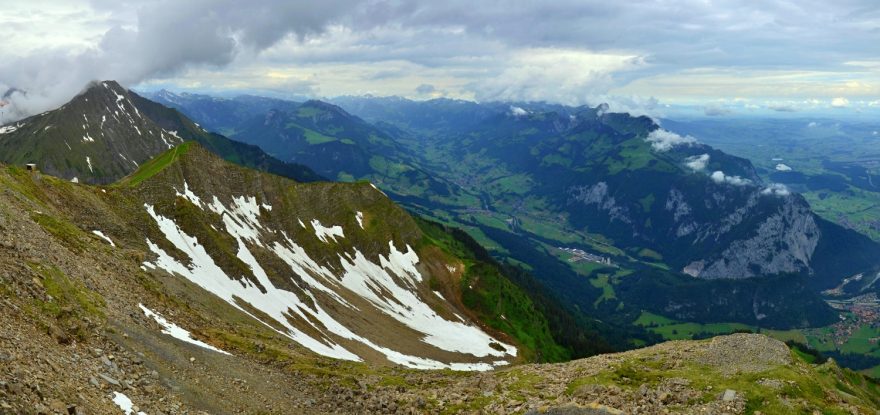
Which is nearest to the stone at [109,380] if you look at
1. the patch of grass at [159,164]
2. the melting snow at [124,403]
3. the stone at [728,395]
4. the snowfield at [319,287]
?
the melting snow at [124,403]

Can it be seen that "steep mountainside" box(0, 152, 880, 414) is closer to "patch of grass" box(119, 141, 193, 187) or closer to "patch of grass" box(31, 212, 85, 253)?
"patch of grass" box(31, 212, 85, 253)

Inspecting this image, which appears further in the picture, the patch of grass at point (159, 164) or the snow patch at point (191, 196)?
the patch of grass at point (159, 164)

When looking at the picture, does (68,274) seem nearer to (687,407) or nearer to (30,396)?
(30,396)

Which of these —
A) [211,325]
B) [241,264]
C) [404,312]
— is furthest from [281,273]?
[211,325]

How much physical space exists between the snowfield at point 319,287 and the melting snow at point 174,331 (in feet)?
95.1

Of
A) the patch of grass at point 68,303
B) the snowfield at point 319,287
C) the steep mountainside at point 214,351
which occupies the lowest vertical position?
the snowfield at point 319,287

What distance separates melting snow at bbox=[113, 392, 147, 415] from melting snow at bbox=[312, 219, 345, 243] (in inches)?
5131

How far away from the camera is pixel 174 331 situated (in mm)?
47500

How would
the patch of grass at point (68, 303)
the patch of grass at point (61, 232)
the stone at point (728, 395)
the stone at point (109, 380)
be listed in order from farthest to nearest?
1. the patch of grass at point (61, 232)
2. the stone at point (728, 395)
3. the patch of grass at point (68, 303)
4. the stone at point (109, 380)

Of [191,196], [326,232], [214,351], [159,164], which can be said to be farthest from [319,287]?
[214,351]

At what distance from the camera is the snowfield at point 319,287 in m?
90.7

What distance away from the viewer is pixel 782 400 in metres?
36.1

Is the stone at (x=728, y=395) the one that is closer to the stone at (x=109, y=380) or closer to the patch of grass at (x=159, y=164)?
the stone at (x=109, y=380)

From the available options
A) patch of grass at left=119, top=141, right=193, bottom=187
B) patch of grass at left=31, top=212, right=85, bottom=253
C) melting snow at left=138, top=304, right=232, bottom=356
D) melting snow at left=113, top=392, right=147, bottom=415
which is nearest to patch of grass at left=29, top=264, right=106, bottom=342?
melting snow at left=138, top=304, right=232, bottom=356
